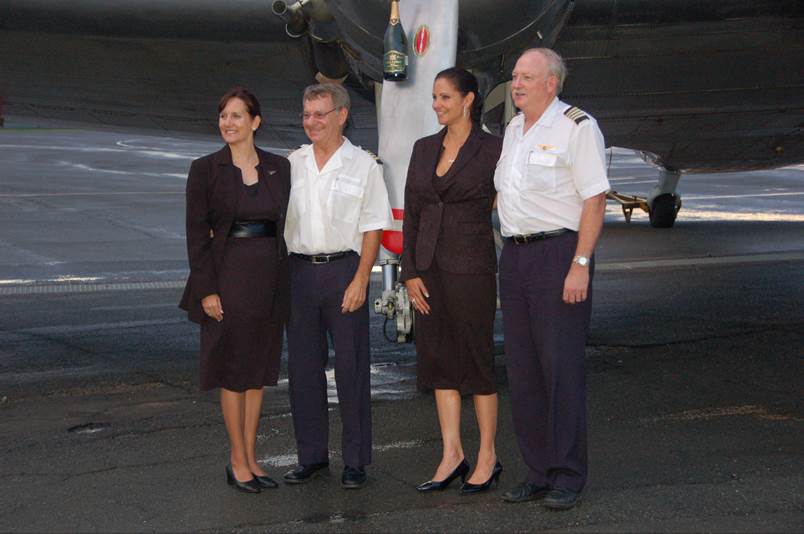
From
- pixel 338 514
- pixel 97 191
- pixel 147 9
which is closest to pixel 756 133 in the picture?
pixel 147 9

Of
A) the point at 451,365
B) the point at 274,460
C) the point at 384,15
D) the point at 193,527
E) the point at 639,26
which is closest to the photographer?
the point at 193,527

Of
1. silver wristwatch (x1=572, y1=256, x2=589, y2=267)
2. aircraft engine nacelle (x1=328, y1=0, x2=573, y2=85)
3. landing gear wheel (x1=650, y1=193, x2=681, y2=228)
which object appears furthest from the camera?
landing gear wheel (x1=650, y1=193, x2=681, y2=228)

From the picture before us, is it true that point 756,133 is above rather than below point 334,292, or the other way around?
above

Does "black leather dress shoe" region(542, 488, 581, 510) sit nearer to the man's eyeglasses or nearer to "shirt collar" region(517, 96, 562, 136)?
"shirt collar" region(517, 96, 562, 136)

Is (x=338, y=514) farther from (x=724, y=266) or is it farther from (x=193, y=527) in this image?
(x=724, y=266)

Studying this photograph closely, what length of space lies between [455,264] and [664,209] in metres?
13.4

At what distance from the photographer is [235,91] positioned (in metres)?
5.67

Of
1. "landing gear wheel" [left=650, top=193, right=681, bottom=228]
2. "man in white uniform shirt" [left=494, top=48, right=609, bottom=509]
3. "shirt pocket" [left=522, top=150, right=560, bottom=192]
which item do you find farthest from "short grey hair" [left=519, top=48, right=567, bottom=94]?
"landing gear wheel" [left=650, top=193, right=681, bottom=228]

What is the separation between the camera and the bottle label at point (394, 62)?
7066 millimetres

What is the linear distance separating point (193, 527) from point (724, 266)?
1012 centimetres

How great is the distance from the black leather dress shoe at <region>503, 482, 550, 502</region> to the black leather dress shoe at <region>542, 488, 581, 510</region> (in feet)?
0.37

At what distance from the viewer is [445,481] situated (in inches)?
221

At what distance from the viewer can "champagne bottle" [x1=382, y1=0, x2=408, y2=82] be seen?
23.2ft

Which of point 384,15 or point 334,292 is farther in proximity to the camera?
point 384,15
